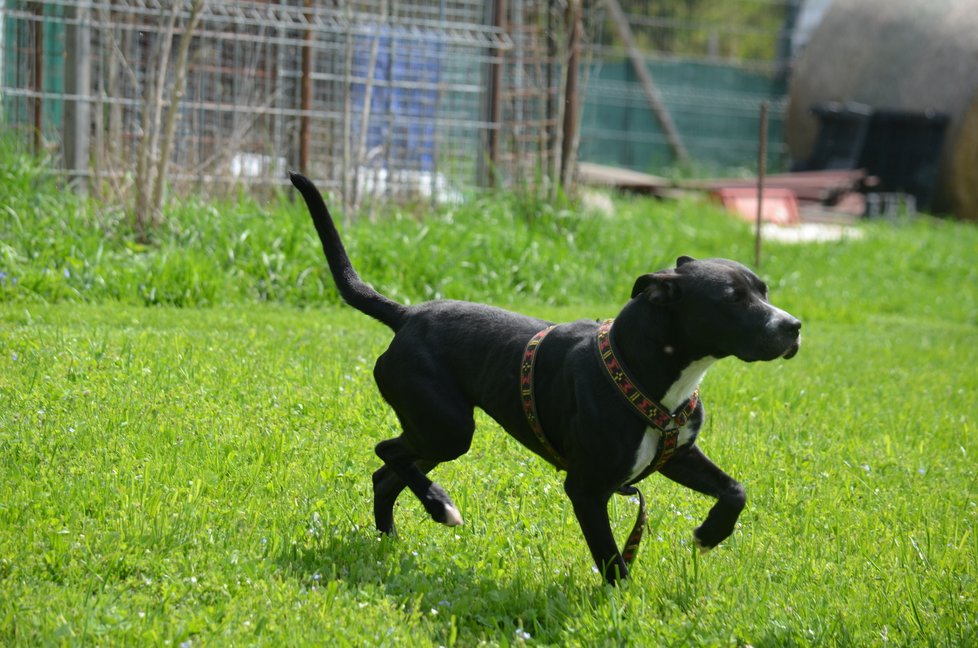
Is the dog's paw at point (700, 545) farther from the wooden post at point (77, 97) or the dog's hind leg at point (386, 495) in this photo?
the wooden post at point (77, 97)

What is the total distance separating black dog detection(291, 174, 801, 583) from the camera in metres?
3.75

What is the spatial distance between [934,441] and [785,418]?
2.39ft

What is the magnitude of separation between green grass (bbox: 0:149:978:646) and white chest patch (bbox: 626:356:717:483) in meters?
0.41

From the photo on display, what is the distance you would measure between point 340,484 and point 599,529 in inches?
51.7

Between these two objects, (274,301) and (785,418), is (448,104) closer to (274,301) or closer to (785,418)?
(274,301)

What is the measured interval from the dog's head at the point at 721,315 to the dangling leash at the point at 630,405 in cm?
19

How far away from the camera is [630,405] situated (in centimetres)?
374

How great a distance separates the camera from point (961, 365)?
831 cm

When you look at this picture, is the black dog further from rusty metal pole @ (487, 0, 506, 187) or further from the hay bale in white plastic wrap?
the hay bale in white plastic wrap

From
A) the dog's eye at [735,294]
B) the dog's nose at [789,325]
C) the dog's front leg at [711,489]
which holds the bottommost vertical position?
the dog's front leg at [711,489]

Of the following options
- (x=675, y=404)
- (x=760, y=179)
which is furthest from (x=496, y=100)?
(x=675, y=404)

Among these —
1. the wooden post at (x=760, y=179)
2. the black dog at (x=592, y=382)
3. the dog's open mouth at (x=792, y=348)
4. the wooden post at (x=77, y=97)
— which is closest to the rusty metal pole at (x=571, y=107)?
the wooden post at (x=760, y=179)

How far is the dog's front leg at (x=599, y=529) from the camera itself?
3812mm

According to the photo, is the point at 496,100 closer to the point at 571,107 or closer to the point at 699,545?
the point at 571,107
